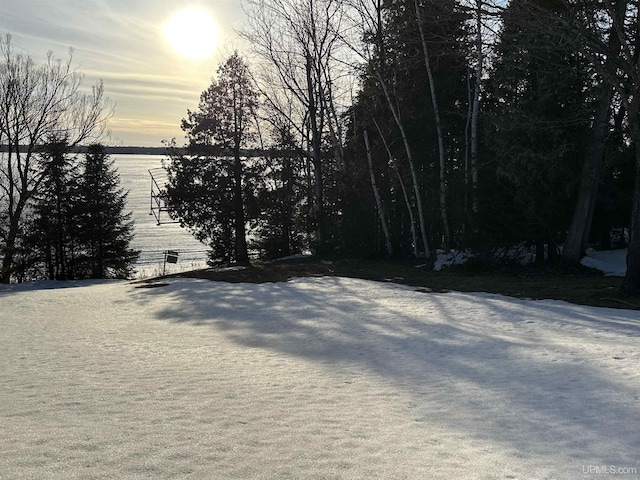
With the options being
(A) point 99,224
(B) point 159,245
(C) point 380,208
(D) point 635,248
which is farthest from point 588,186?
(B) point 159,245

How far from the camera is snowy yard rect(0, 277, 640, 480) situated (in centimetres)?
375

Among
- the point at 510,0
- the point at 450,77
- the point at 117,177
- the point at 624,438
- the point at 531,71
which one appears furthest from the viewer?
the point at 117,177

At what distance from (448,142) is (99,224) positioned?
20127 millimetres

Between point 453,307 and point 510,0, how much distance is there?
8.31m

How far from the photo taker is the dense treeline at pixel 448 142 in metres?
13.4

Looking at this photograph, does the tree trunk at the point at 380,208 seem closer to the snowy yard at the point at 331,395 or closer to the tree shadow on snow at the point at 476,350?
the tree shadow on snow at the point at 476,350

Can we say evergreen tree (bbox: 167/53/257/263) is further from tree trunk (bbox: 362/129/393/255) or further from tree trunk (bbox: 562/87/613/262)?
tree trunk (bbox: 562/87/613/262)

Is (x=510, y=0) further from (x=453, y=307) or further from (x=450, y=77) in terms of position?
(x=453, y=307)

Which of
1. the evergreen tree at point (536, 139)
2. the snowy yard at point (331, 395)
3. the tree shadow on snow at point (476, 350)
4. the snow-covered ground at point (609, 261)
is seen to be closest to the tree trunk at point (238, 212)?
the tree shadow on snow at point (476, 350)

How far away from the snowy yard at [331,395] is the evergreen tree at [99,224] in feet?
69.5

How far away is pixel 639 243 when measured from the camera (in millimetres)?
11781

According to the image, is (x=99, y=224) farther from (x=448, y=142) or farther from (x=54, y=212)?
(x=448, y=142)

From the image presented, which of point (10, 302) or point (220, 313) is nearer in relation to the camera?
point (220, 313)

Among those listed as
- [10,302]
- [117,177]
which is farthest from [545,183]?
[117,177]
